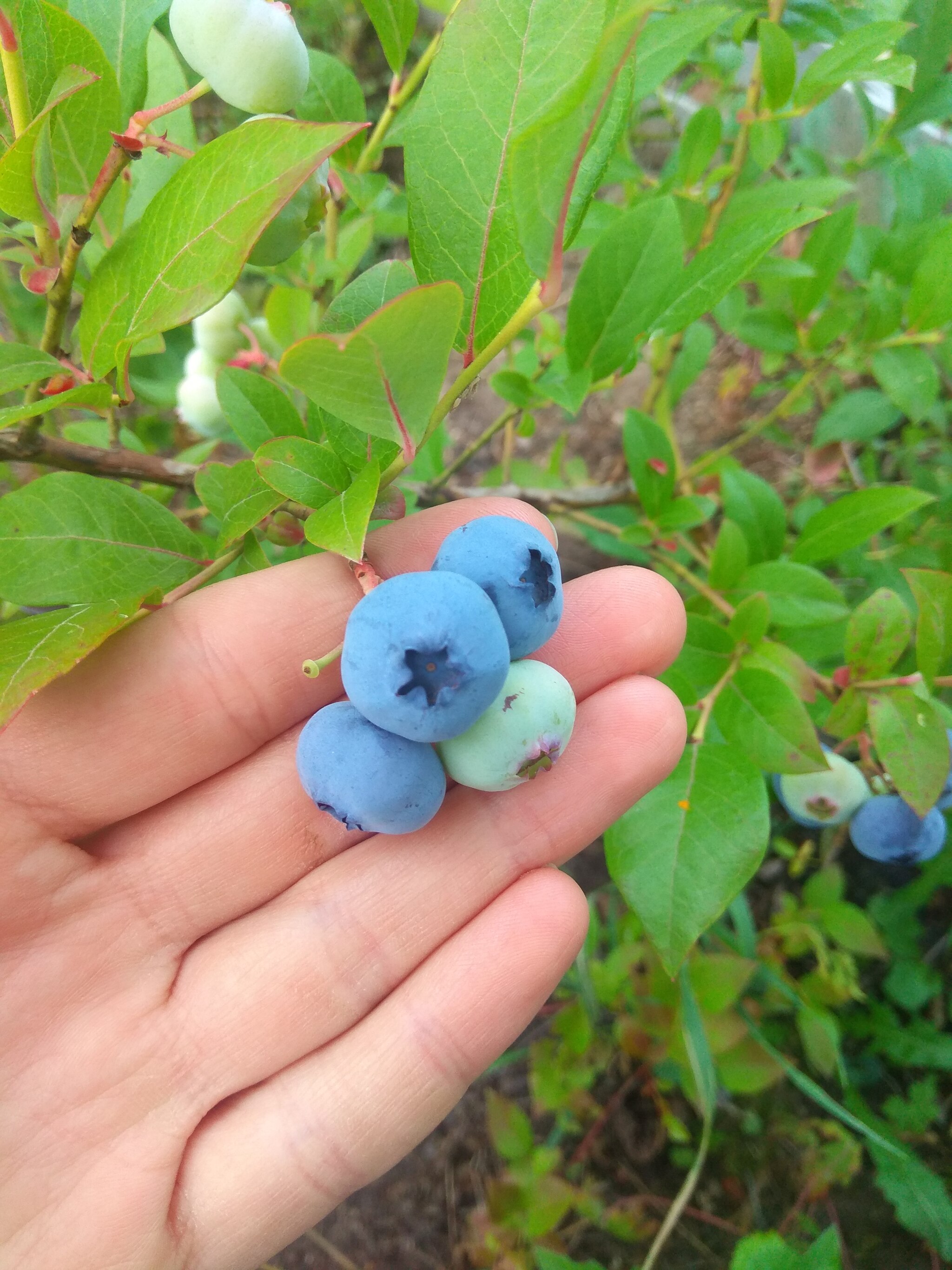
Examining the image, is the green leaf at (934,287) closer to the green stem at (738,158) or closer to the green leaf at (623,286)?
the green stem at (738,158)

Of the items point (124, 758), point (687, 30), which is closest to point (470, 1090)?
point (124, 758)

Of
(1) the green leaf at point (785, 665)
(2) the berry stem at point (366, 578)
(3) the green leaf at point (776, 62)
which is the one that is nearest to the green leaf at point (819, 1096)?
(1) the green leaf at point (785, 665)

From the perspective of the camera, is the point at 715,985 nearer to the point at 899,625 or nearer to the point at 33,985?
the point at 899,625

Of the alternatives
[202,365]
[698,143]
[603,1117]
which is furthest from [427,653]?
[603,1117]

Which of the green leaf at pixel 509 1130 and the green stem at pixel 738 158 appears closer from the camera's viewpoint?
the green stem at pixel 738 158

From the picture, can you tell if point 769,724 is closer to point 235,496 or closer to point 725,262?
point 725,262
